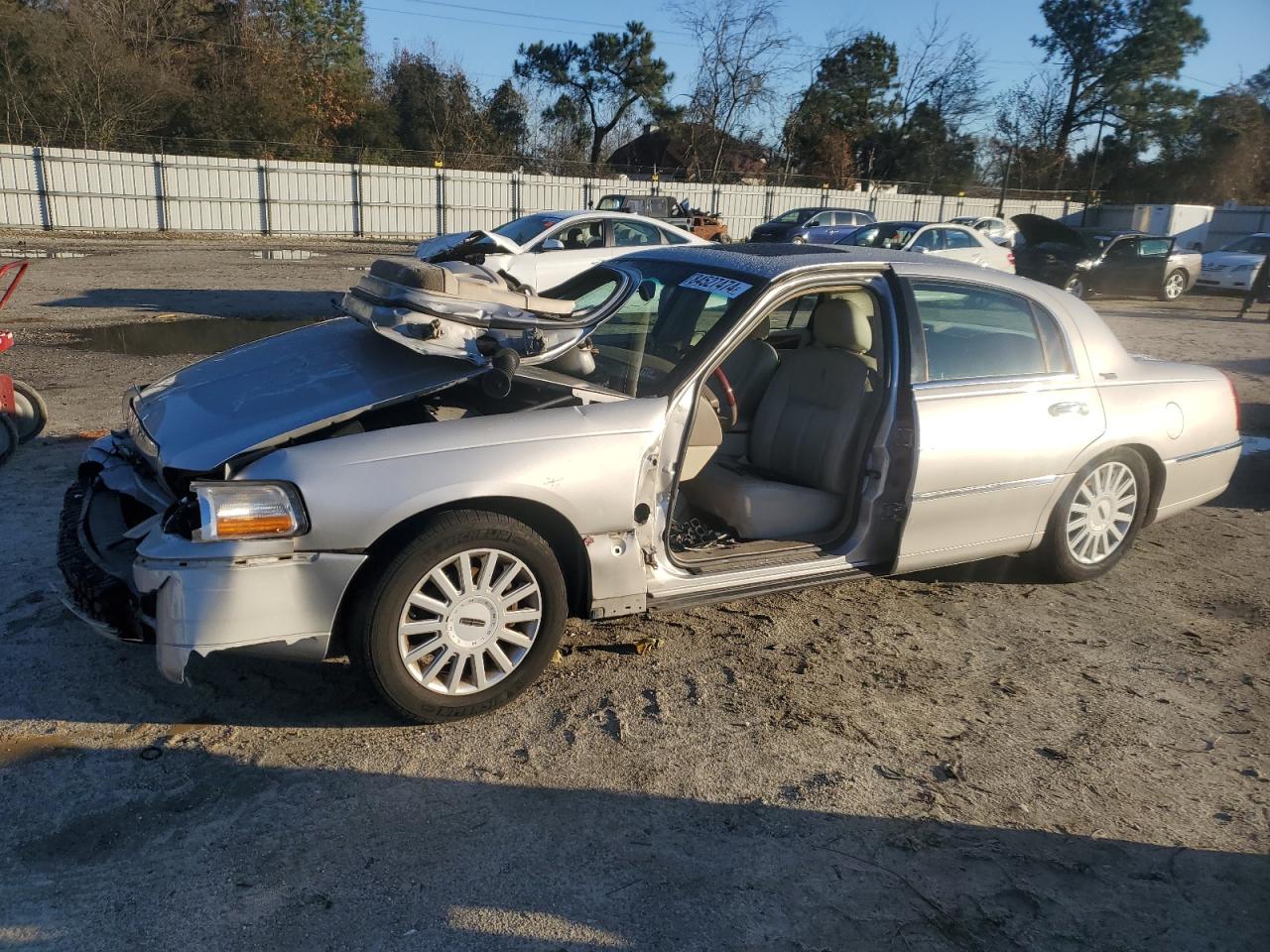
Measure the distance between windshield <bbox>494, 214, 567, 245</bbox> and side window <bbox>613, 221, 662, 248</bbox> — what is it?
33.5 inches

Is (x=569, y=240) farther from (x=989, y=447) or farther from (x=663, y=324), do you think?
(x=989, y=447)

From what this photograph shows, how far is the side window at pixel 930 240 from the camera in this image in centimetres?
1745

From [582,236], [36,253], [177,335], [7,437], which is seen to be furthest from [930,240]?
[36,253]

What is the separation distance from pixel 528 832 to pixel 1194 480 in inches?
169

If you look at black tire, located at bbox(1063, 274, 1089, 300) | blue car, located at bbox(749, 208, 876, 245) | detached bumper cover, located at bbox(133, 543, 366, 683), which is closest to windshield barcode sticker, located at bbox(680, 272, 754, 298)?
detached bumper cover, located at bbox(133, 543, 366, 683)

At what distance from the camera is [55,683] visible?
142 inches

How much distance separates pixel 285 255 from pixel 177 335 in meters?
12.2

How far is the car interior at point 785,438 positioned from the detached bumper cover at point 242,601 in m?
1.46

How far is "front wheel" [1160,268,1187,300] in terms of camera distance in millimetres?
22906

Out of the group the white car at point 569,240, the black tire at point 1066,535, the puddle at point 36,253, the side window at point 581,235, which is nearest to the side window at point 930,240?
the white car at point 569,240

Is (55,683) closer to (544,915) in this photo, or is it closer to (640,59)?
(544,915)

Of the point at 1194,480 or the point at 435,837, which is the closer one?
the point at 435,837

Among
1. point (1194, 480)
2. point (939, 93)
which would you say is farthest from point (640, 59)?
point (1194, 480)

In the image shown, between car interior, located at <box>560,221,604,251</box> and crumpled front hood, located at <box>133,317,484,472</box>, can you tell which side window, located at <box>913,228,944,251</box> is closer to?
car interior, located at <box>560,221,604,251</box>
